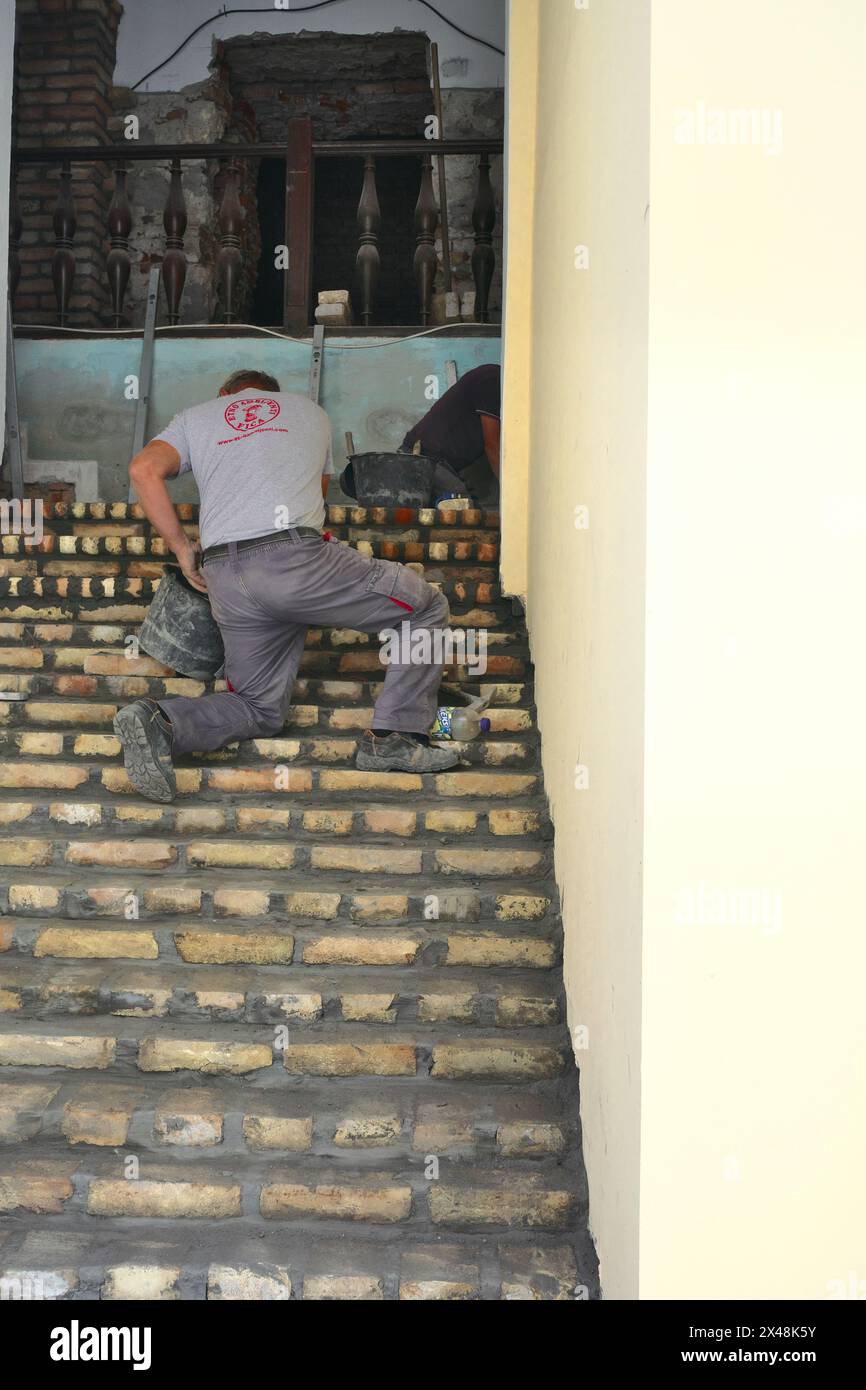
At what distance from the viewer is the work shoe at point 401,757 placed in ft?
10.6

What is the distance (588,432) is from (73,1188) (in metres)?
1.65

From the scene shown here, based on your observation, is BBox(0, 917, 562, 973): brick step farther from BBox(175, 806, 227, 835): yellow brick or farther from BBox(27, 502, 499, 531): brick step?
BBox(27, 502, 499, 531): brick step

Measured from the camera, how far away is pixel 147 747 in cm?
301

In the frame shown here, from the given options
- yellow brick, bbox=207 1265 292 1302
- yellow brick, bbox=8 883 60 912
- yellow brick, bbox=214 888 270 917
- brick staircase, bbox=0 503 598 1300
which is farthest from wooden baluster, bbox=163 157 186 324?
yellow brick, bbox=207 1265 292 1302

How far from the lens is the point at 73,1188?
2.21m

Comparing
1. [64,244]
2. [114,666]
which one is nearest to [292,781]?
[114,666]

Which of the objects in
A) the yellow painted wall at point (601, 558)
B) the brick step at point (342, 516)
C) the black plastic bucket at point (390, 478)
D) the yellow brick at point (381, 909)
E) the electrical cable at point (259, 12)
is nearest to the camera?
the yellow painted wall at point (601, 558)

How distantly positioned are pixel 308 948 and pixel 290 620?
3.36ft

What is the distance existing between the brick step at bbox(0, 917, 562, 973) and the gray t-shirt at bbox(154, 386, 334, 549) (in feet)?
3.71

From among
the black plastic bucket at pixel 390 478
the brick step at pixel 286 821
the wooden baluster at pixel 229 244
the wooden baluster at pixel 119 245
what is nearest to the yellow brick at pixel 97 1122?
the brick step at pixel 286 821

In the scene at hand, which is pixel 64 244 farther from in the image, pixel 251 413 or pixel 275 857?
pixel 275 857

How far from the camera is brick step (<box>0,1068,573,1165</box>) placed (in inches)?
88.8

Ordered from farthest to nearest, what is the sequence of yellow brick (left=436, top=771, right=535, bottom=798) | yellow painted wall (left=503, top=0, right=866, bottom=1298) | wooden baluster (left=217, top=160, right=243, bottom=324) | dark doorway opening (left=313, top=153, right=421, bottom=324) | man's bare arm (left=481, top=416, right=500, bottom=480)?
dark doorway opening (left=313, top=153, right=421, bottom=324) < wooden baluster (left=217, top=160, right=243, bottom=324) < man's bare arm (left=481, top=416, right=500, bottom=480) < yellow brick (left=436, top=771, right=535, bottom=798) < yellow painted wall (left=503, top=0, right=866, bottom=1298)

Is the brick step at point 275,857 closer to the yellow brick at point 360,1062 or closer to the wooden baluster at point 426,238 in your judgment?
the yellow brick at point 360,1062
